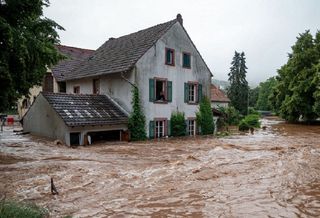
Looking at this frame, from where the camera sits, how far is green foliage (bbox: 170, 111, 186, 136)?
86.1 feet

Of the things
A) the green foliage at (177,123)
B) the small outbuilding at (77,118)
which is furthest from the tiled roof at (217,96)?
the small outbuilding at (77,118)

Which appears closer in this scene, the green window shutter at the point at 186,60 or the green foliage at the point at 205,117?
the green window shutter at the point at 186,60

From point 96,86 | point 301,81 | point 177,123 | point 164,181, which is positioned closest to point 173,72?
point 177,123

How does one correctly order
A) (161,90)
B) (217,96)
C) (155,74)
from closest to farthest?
1. (155,74)
2. (161,90)
3. (217,96)

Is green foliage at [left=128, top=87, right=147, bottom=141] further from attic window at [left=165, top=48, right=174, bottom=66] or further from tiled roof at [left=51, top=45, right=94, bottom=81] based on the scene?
tiled roof at [left=51, top=45, right=94, bottom=81]

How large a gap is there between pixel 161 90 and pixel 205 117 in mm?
5012

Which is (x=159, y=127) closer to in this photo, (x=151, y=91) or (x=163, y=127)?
(x=163, y=127)

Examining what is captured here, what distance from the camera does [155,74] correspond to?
25.0 metres

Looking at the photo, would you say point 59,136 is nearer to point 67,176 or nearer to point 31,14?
point 67,176

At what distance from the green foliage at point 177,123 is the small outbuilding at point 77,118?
4278 mm

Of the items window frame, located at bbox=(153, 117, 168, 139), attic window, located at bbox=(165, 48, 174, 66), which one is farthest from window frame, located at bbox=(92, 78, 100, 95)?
attic window, located at bbox=(165, 48, 174, 66)

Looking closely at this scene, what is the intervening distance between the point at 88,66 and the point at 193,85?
938cm

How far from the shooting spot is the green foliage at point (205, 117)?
28266mm

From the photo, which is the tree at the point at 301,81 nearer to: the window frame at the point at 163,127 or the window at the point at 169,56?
the window at the point at 169,56
